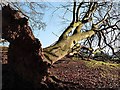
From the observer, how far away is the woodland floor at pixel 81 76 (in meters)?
6.77

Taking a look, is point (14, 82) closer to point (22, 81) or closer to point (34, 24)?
point (22, 81)

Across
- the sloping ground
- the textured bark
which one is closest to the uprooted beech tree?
the textured bark

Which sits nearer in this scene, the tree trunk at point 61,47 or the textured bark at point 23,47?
the textured bark at point 23,47

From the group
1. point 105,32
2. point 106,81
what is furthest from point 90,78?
point 105,32

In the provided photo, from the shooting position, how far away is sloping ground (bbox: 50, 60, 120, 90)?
7.39 metres

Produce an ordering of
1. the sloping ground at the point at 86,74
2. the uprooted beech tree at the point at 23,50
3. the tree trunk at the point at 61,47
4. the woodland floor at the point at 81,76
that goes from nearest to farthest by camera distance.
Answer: the uprooted beech tree at the point at 23,50, the woodland floor at the point at 81,76, the tree trunk at the point at 61,47, the sloping ground at the point at 86,74

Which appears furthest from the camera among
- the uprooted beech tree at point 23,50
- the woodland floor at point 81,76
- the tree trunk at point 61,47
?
the tree trunk at point 61,47

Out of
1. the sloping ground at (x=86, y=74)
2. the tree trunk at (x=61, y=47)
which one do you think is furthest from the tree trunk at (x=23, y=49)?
the sloping ground at (x=86, y=74)

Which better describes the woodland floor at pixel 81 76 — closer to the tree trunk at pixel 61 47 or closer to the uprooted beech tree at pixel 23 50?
the uprooted beech tree at pixel 23 50

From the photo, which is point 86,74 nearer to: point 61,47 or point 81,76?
point 81,76

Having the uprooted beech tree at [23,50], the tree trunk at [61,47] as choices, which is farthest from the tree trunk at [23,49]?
the tree trunk at [61,47]

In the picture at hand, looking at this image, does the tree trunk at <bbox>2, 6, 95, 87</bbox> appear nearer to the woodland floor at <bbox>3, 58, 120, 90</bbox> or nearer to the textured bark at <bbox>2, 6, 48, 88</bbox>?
the textured bark at <bbox>2, 6, 48, 88</bbox>

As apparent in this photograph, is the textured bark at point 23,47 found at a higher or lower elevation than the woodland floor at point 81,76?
higher

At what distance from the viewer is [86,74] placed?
8.57 m
